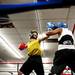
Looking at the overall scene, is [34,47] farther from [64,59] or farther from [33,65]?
[64,59]

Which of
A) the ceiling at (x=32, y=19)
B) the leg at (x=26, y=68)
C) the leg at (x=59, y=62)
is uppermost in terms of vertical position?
the ceiling at (x=32, y=19)

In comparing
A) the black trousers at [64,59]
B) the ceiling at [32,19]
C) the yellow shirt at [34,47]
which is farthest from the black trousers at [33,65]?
the ceiling at [32,19]

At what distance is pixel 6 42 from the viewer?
1030 centimetres

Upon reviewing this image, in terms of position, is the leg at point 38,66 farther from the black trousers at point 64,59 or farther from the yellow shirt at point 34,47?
the black trousers at point 64,59

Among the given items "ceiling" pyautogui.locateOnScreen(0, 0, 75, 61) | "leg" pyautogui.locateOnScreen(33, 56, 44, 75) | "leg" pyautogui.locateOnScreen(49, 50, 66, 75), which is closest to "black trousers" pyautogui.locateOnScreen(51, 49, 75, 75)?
"leg" pyautogui.locateOnScreen(49, 50, 66, 75)

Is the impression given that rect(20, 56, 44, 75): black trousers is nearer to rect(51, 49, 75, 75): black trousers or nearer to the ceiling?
rect(51, 49, 75, 75): black trousers

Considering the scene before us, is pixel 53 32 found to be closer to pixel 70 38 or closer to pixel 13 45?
pixel 70 38

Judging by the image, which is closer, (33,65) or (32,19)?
(33,65)

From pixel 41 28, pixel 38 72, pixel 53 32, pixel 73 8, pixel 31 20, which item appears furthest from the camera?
pixel 41 28

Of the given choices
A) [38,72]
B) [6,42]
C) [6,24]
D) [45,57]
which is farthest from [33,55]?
[45,57]

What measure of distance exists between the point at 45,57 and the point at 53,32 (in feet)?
33.3

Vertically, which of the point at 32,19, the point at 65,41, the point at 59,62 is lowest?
the point at 59,62

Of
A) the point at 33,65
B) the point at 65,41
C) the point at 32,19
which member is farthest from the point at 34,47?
the point at 32,19

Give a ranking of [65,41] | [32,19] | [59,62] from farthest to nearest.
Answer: [32,19]
[65,41]
[59,62]
